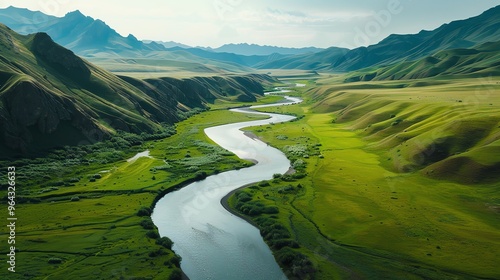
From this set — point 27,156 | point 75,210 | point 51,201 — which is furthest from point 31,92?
point 75,210

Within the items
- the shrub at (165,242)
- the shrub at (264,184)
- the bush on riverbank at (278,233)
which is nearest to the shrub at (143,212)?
the shrub at (165,242)

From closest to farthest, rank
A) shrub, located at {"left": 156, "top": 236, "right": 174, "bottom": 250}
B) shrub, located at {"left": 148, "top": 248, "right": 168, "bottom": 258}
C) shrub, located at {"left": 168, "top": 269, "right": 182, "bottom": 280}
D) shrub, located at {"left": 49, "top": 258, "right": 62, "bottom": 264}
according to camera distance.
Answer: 1. shrub, located at {"left": 168, "top": 269, "right": 182, "bottom": 280}
2. shrub, located at {"left": 49, "top": 258, "right": 62, "bottom": 264}
3. shrub, located at {"left": 148, "top": 248, "right": 168, "bottom": 258}
4. shrub, located at {"left": 156, "top": 236, "right": 174, "bottom": 250}

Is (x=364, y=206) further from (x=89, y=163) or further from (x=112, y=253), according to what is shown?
(x=89, y=163)

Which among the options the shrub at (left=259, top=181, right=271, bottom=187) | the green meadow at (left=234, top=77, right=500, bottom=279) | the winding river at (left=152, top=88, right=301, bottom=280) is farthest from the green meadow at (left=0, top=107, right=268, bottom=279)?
the green meadow at (left=234, top=77, right=500, bottom=279)

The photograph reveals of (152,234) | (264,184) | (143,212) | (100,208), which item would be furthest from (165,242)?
(264,184)

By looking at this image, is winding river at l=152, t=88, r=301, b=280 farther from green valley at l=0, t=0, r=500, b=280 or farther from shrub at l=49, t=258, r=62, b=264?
shrub at l=49, t=258, r=62, b=264

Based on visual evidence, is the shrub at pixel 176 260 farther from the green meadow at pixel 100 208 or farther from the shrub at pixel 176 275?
the shrub at pixel 176 275
